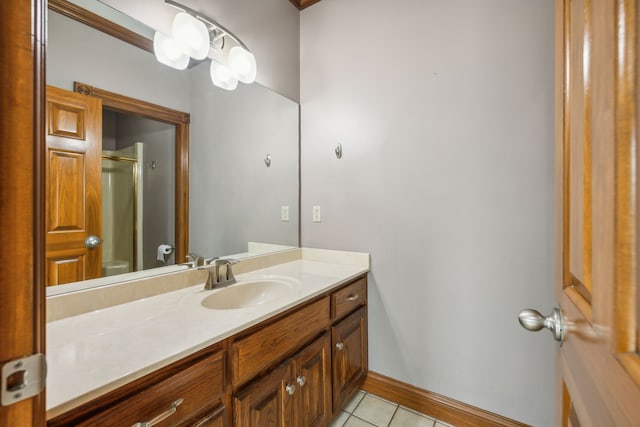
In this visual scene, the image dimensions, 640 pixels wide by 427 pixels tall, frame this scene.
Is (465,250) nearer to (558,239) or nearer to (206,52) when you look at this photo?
(558,239)

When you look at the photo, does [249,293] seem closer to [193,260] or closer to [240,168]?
[193,260]

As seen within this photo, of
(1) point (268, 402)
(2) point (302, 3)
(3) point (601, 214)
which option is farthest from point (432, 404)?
(2) point (302, 3)

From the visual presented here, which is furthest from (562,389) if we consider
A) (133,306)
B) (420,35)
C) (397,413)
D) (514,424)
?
(420,35)

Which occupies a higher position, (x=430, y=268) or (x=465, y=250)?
(x=465, y=250)

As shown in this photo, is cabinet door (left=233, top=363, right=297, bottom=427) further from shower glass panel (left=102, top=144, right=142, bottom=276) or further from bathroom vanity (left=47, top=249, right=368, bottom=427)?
shower glass panel (left=102, top=144, right=142, bottom=276)

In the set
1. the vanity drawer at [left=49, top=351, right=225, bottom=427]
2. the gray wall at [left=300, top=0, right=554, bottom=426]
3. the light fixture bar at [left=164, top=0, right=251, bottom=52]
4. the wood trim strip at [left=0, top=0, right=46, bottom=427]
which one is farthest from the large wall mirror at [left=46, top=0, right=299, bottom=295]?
the wood trim strip at [left=0, top=0, right=46, bottom=427]

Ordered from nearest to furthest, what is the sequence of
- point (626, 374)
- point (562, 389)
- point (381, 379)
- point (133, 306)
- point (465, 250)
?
point (626, 374)
point (562, 389)
point (133, 306)
point (465, 250)
point (381, 379)

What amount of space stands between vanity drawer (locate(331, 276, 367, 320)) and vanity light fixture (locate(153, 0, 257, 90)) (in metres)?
1.31

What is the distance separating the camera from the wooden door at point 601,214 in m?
0.30

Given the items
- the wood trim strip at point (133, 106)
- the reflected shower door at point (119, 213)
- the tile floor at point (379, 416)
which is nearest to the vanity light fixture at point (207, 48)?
the wood trim strip at point (133, 106)

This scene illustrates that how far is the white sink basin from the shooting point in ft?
4.15

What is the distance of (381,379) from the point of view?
1681 mm

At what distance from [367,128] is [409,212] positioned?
589 millimetres

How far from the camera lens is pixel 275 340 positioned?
3.36ft
